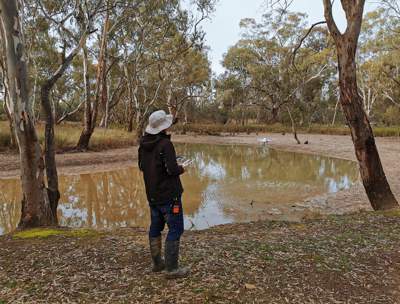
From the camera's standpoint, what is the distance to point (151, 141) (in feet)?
10.8

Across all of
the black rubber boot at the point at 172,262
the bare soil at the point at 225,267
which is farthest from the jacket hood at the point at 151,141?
the bare soil at the point at 225,267

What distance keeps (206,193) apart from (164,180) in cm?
692

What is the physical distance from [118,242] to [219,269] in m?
1.44

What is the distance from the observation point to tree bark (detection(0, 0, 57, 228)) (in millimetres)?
4910

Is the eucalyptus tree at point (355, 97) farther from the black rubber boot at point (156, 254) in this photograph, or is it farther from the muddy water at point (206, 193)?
the black rubber boot at point (156, 254)

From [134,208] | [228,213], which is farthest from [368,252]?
[134,208]

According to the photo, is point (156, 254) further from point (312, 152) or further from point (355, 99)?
point (312, 152)

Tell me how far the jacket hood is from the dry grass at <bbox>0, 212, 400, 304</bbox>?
1184 mm

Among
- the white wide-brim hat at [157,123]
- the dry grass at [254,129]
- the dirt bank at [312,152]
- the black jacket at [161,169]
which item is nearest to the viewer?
the black jacket at [161,169]

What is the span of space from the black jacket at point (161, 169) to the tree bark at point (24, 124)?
2568mm

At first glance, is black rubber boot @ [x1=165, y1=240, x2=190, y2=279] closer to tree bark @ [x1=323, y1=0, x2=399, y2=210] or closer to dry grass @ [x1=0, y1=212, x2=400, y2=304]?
dry grass @ [x1=0, y1=212, x2=400, y2=304]

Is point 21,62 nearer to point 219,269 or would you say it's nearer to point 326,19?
point 219,269

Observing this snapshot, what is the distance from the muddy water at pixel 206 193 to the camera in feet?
25.2

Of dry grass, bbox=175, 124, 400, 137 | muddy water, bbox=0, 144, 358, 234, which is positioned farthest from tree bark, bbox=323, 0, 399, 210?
dry grass, bbox=175, 124, 400, 137
